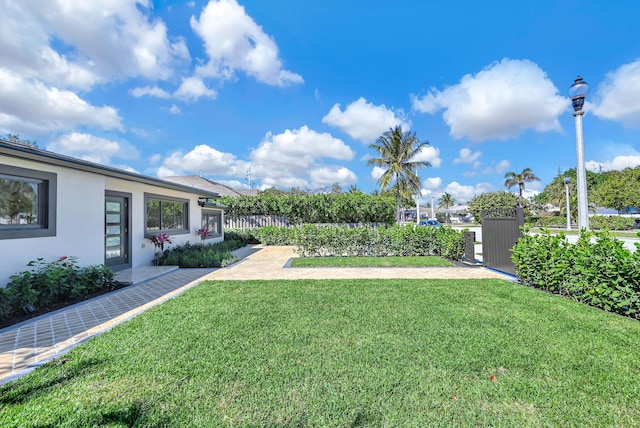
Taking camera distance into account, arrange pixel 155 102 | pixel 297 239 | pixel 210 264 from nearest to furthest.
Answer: pixel 210 264
pixel 297 239
pixel 155 102

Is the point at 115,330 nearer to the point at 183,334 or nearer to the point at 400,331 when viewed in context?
the point at 183,334

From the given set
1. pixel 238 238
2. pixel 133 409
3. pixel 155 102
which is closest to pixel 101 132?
pixel 155 102

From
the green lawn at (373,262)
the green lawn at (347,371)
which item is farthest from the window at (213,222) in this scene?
the green lawn at (347,371)

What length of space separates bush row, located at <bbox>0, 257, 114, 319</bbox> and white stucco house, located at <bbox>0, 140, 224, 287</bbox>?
32 cm

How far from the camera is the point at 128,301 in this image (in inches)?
202

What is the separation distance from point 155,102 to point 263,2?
7679 millimetres

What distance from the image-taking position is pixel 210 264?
8.91 m

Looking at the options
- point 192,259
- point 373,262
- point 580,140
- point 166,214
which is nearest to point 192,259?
point 192,259

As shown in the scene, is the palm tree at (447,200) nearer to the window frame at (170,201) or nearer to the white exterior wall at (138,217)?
the window frame at (170,201)

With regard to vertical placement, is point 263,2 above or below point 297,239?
above

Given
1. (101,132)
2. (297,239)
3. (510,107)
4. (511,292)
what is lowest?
(511,292)

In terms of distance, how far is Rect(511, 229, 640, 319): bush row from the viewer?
400 cm

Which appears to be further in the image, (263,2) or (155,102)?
(155,102)

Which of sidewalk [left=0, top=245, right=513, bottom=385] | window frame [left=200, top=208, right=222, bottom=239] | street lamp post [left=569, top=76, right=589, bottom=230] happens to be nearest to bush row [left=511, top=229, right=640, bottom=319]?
street lamp post [left=569, top=76, right=589, bottom=230]
